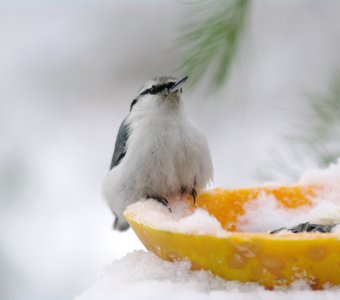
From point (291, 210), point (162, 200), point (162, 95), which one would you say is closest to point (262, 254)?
point (291, 210)

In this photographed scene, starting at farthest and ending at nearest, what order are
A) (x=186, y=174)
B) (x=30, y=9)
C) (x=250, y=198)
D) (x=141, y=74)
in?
(x=30, y=9) → (x=141, y=74) → (x=186, y=174) → (x=250, y=198)

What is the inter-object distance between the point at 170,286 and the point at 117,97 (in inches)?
82.5

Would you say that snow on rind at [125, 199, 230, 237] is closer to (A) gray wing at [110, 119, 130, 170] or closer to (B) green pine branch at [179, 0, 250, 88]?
(B) green pine branch at [179, 0, 250, 88]

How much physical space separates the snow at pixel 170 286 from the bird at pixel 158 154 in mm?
381

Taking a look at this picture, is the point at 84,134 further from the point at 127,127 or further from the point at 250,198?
the point at 250,198

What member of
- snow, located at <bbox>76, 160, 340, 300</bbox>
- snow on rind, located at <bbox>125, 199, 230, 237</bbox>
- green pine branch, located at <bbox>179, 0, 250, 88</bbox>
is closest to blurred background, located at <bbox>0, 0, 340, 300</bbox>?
green pine branch, located at <bbox>179, 0, 250, 88</bbox>

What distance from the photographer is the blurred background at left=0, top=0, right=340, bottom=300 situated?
1408mm

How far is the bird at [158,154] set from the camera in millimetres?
1545

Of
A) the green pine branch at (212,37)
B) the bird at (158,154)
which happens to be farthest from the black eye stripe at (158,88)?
the green pine branch at (212,37)

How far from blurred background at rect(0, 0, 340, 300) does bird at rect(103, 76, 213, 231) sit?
86mm

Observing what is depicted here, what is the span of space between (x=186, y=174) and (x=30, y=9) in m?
1.86

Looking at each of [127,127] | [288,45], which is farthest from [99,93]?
[127,127]

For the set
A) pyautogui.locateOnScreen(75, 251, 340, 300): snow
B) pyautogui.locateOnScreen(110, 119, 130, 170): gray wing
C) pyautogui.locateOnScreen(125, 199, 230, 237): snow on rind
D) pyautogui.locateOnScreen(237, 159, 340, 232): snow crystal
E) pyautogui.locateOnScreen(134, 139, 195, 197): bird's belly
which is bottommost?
pyautogui.locateOnScreen(75, 251, 340, 300): snow

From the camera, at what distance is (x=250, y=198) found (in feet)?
4.15
